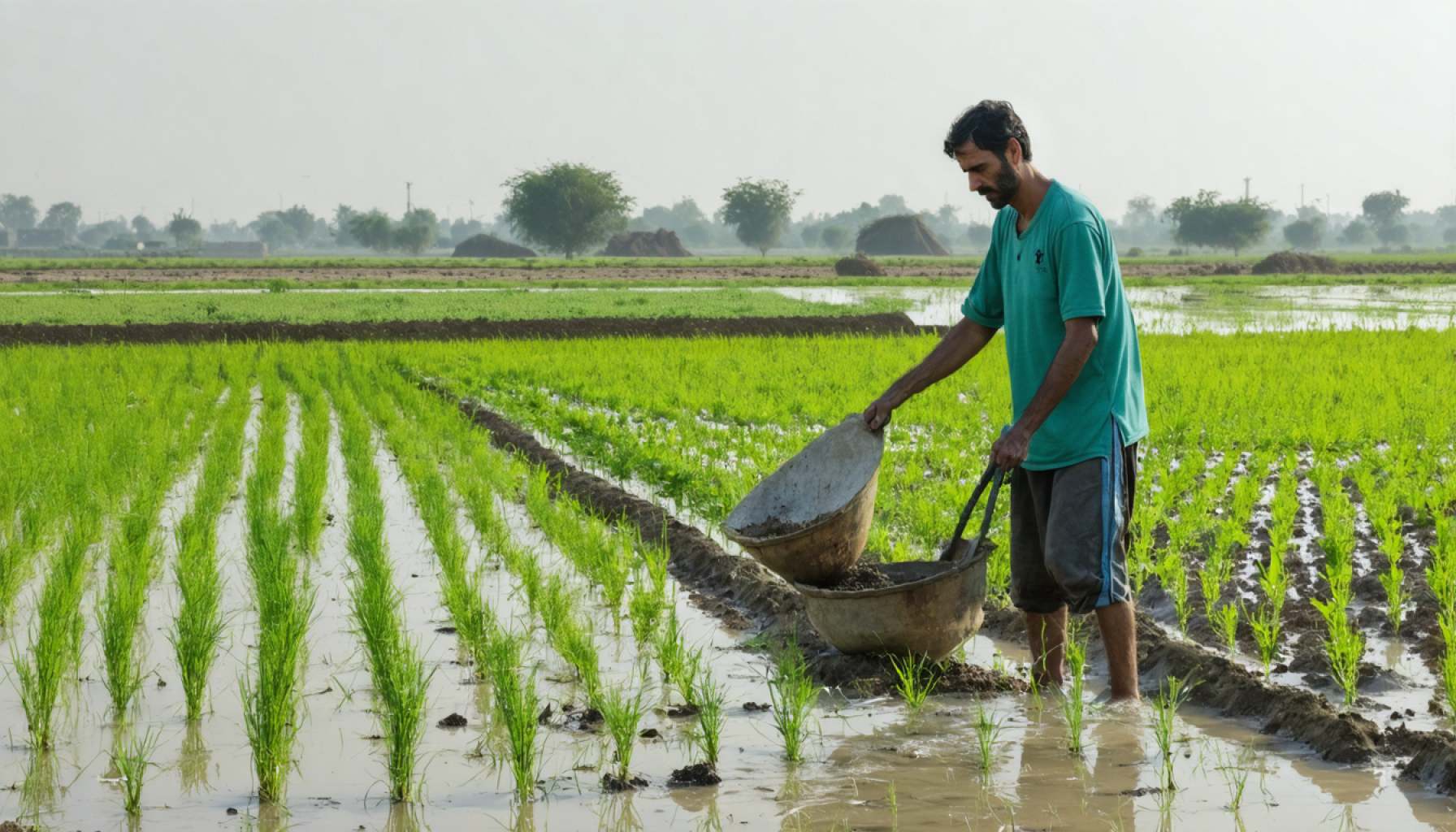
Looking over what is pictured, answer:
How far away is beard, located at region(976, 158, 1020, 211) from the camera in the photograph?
3.20m

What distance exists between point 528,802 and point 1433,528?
4.14m

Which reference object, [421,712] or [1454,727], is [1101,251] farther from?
[421,712]

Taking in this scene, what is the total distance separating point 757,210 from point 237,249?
1339 inches

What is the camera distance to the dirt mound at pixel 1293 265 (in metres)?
43.2

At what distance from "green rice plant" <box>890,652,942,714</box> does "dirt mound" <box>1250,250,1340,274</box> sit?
138 ft

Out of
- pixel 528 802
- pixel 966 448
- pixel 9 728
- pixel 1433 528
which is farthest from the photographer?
pixel 966 448

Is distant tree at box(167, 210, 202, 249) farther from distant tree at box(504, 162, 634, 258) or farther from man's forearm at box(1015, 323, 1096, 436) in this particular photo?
man's forearm at box(1015, 323, 1096, 436)

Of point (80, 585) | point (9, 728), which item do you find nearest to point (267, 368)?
point (80, 585)

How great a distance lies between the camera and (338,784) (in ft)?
10.2

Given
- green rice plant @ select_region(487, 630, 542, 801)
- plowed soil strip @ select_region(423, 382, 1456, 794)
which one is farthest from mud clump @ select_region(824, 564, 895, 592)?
green rice plant @ select_region(487, 630, 542, 801)

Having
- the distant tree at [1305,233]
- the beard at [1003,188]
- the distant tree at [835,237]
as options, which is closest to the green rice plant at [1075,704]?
the beard at [1003,188]

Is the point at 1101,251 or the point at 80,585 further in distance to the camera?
the point at 80,585

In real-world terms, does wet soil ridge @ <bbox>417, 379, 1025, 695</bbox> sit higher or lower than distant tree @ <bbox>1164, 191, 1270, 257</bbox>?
lower

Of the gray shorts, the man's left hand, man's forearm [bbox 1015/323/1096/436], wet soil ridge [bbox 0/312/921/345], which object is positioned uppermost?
man's forearm [bbox 1015/323/1096/436]
